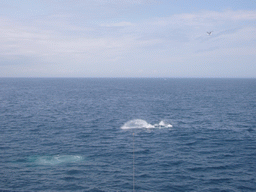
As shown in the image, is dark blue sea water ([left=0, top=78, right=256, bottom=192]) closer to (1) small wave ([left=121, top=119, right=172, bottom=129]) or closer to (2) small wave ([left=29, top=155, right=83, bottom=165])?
(1) small wave ([left=121, top=119, right=172, bottom=129])

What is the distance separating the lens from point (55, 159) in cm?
5091

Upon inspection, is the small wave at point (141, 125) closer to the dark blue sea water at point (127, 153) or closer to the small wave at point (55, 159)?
the dark blue sea water at point (127, 153)

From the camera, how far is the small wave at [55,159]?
49219 mm

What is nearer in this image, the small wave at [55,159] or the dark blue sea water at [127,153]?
the dark blue sea water at [127,153]

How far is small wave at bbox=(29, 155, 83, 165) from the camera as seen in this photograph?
49.2m

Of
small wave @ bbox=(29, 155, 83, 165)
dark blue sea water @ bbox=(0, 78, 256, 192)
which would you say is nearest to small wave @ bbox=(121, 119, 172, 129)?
dark blue sea water @ bbox=(0, 78, 256, 192)

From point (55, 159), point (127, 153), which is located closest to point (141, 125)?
point (127, 153)

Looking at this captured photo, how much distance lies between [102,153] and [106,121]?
31.7 m

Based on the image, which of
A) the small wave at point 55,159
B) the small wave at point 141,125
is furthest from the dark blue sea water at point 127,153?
the small wave at point 55,159

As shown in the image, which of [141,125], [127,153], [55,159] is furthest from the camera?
[141,125]

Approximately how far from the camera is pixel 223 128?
75938 millimetres

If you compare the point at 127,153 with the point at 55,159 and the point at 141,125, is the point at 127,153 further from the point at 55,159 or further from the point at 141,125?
the point at 141,125

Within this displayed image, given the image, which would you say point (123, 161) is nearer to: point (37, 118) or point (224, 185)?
point (224, 185)

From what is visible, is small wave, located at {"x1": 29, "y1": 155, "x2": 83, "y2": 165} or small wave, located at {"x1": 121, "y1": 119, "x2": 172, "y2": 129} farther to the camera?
small wave, located at {"x1": 121, "y1": 119, "x2": 172, "y2": 129}
